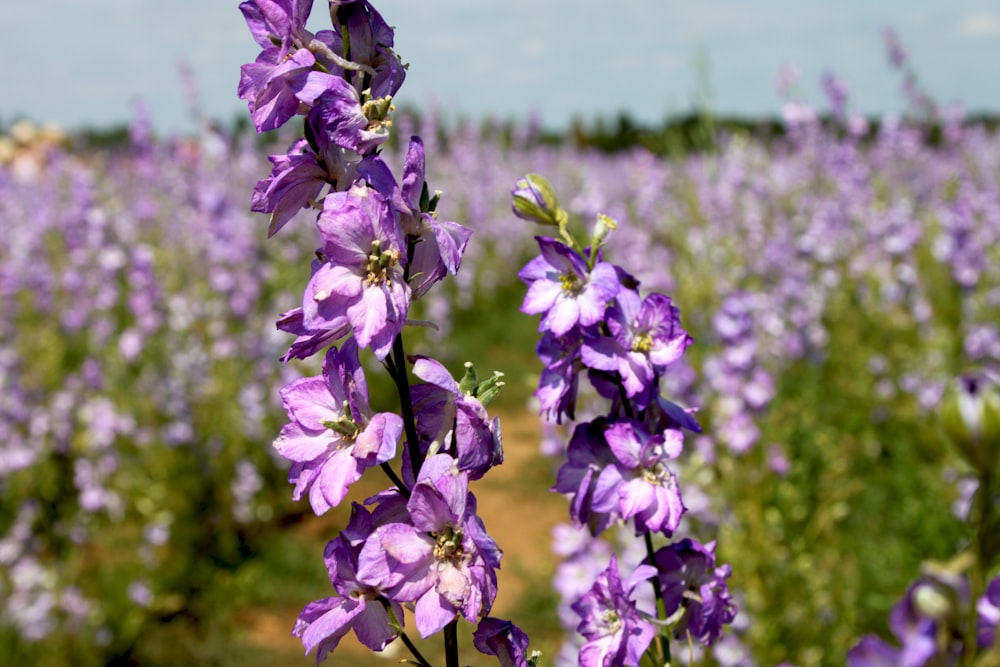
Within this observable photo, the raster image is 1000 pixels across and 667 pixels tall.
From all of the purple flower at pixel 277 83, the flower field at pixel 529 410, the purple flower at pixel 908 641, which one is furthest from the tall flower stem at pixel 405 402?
the flower field at pixel 529 410

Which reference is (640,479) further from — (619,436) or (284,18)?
Answer: (284,18)

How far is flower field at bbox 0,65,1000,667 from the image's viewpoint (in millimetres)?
3547

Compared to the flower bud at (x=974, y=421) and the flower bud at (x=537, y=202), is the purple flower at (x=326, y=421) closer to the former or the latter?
the flower bud at (x=537, y=202)

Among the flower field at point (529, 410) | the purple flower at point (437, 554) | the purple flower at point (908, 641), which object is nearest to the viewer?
the purple flower at point (908, 641)

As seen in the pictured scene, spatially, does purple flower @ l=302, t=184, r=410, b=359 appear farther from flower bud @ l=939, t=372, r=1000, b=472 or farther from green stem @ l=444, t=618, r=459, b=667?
flower bud @ l=939, t=372, r=1000, b=472

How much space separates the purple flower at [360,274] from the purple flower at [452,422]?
2.6 inches

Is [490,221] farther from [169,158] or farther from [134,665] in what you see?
[134,665]

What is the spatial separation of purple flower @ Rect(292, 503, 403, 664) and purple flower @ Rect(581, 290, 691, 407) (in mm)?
351

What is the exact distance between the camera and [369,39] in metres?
0.96

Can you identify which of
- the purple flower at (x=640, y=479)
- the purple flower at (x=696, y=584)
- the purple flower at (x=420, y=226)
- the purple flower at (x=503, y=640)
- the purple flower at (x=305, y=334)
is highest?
the purple flower at (x=420, y=226)

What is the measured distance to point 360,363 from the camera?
93 cm

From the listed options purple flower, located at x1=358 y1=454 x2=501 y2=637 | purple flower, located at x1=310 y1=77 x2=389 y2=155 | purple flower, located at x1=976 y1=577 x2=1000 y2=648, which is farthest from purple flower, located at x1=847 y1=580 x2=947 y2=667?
purple flower, located at x1=310 y1=77 x2=389 y2=155

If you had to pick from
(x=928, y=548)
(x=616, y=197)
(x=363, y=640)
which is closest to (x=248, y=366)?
(x=928, y=548)

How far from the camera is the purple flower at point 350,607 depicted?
0.92m
